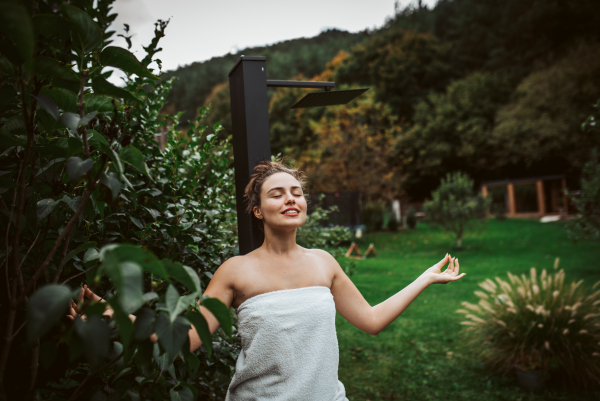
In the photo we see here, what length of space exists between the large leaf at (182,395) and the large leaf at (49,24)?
0.82 meters

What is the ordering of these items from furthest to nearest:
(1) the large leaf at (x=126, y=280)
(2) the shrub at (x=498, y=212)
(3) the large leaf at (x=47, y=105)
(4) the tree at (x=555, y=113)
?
(2) the shrub at (x=498, y=212), (4) the tree at (x=555, y=113), (3) the large leaf at (x=47, y=105), (1) the large leaf at (x=126, y=280)

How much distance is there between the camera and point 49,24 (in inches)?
29.6

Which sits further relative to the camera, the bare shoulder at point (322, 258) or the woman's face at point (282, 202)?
the bare shoulder at point (322, 258)

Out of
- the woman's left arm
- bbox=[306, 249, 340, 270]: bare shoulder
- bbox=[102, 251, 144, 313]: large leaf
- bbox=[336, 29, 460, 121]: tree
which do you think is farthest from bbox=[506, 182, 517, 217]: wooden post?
bbox=[102, 251, 144, 313]: large leaf

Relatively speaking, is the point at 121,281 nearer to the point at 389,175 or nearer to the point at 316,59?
the point at 389,175

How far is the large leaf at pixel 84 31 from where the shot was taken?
0.74 meters

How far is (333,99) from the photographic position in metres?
2.02

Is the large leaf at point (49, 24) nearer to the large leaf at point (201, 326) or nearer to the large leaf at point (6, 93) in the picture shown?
the large leaf at point (6, 93)

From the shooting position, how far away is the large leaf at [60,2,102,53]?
742mm

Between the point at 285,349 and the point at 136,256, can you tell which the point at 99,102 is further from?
the point at 285,349

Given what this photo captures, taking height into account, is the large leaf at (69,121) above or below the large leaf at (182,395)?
above

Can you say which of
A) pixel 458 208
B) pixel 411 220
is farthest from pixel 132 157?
pixel 411 220

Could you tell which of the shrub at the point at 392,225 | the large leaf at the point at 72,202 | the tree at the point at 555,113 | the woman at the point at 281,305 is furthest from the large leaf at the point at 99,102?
the tree at the point at 555,113

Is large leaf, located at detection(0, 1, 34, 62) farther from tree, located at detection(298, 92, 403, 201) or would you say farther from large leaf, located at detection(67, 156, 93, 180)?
tree, located at detection(298, 92, 403, 201)
